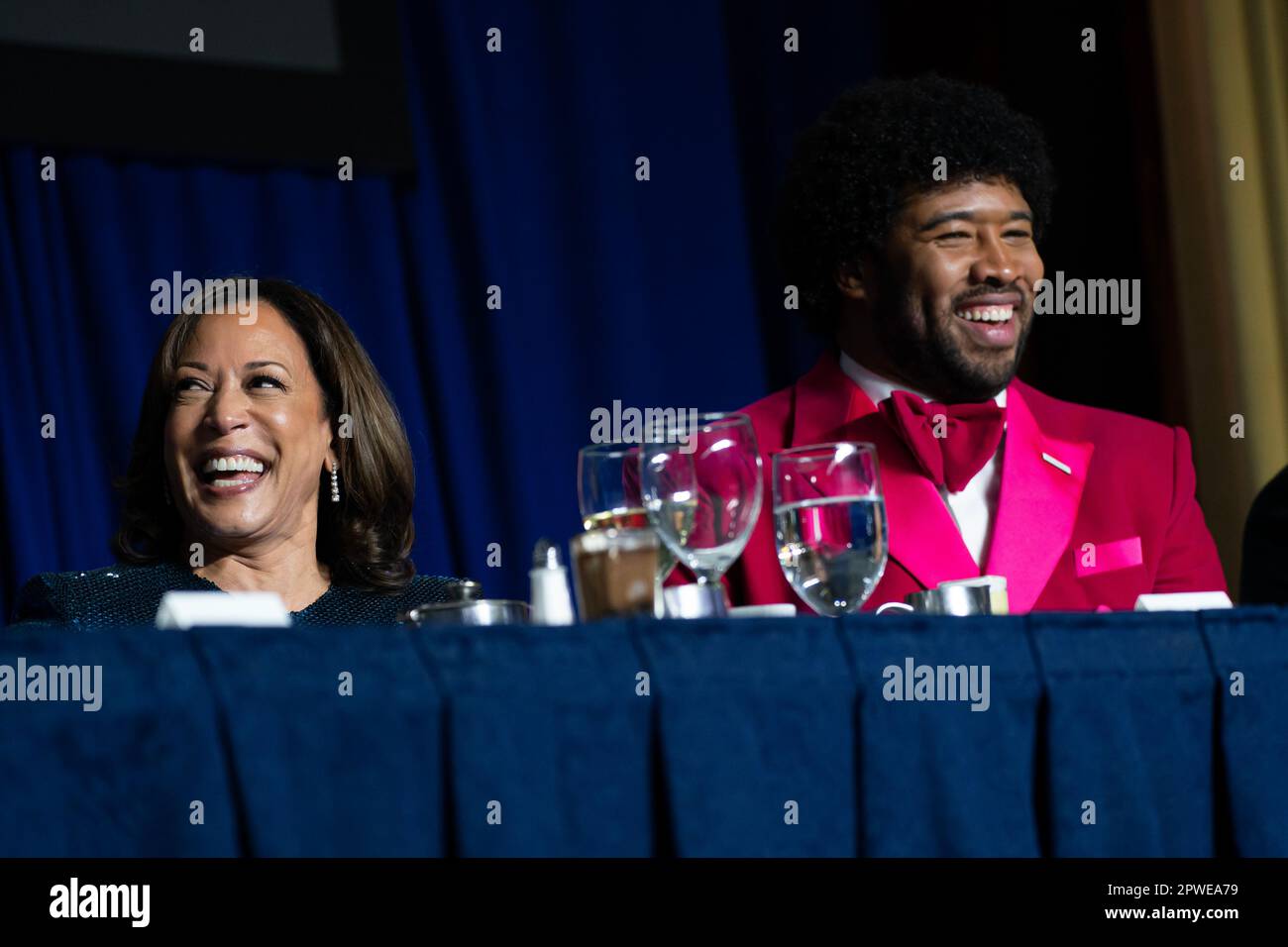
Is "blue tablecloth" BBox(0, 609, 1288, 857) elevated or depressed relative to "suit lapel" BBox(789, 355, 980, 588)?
depressed

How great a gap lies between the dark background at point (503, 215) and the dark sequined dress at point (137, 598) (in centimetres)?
73

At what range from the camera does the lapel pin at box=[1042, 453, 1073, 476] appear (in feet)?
6.94

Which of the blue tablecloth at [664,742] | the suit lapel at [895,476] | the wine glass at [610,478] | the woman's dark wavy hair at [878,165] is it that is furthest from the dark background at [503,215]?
the blue tablecloth at [664,742]

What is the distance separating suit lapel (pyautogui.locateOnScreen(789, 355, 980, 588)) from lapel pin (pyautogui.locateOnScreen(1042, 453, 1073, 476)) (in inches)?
6.2

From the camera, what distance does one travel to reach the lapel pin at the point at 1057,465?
2.12m

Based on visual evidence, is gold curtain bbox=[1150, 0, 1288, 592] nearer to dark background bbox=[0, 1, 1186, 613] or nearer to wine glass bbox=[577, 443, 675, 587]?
dark background bbox=[0, 1, 1186, 613]

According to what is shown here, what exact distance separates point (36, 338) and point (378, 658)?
193cm

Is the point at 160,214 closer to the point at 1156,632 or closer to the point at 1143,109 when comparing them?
the point at 1143,109

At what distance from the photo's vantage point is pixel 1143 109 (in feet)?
10.3

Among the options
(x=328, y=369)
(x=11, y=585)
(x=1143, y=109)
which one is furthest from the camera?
(x=1143, y=109)

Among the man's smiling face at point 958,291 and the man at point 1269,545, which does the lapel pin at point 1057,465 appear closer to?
the man's smiling face at point 958,291

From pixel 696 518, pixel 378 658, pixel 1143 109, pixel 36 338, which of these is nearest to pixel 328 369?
pixel 36 338

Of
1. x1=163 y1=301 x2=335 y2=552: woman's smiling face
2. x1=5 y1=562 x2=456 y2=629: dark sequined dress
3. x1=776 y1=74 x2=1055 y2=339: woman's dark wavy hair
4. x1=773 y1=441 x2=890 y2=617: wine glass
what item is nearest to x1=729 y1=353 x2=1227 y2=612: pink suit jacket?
x1=776 y1=74 x2=1055 y2=339: woman's dark wavy hair

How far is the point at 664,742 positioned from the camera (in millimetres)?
975
